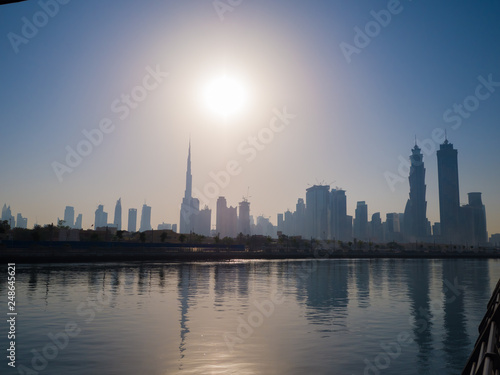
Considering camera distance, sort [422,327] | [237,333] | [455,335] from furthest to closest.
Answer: [422,327], [455,335], [237,333]

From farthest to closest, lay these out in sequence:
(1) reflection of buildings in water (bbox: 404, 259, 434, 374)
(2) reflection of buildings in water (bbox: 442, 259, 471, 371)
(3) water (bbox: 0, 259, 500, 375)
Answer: (2) reflection of buildings in water (bbox: 442, 259, 471, 371) → (1) reflection of buildings in water (bbox: 404, 259, 434, 374) → (3) water (bbox: 0, 259, 500, 375)

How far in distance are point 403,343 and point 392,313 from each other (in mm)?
10190

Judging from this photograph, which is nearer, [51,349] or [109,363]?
[109,363]

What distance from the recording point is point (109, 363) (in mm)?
17156

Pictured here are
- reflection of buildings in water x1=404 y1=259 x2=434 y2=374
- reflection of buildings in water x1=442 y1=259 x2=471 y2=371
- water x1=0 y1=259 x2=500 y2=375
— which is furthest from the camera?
reflection of buildings in water x1=442 y1=259 x2=471 y2=371

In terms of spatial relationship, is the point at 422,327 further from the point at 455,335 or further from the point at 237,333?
the point at 237,333

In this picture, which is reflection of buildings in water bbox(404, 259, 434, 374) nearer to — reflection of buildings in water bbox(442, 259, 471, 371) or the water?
the water

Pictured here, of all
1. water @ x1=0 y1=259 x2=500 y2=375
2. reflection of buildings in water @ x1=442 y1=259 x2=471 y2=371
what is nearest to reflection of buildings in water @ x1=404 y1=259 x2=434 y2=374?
water @ x1=0 y1=259 x2=500 y2=375

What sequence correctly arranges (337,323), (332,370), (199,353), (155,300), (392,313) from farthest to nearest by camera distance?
1. (155,300)
2. (392,313)
3. (337,323)
4. (199,353)
5. (332,370)

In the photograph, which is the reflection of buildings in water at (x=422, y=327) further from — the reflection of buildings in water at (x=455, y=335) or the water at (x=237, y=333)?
the reflection of buildings in water at (x=455, y=335)

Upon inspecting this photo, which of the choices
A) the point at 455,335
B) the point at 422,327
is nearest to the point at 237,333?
the point at 422,327

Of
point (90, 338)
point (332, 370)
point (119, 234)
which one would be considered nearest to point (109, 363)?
point (90, 338)

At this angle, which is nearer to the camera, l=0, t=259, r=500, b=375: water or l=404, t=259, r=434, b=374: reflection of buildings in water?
l=0, t=259, r=500, b=375: water

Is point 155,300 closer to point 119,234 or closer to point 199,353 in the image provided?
point 199,353
